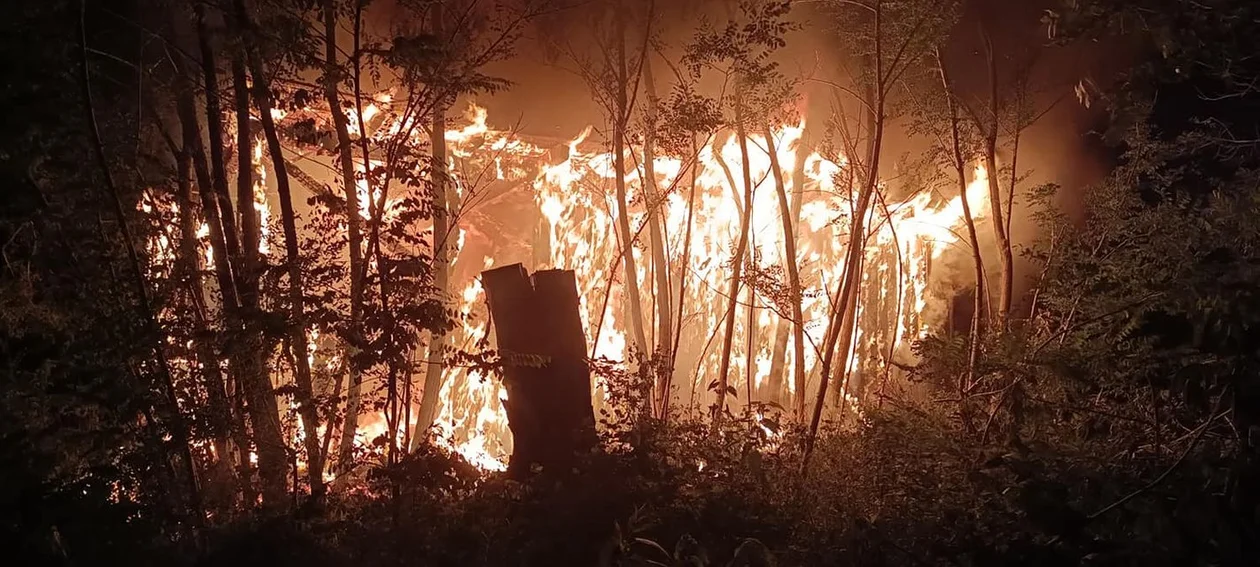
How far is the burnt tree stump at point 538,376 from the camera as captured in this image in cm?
495

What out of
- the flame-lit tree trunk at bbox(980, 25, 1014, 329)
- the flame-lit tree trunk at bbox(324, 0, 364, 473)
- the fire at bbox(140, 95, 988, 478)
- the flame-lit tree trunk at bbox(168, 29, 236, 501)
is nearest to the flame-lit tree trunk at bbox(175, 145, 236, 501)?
the flame-lit tree trunk at bbox(168, 29, 236, 501)

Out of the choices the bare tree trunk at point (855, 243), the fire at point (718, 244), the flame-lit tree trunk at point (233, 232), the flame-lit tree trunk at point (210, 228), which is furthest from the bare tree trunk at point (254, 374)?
the bare tree trunk at point (855, 243)

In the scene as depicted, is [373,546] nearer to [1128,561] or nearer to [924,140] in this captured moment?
[1128,561]

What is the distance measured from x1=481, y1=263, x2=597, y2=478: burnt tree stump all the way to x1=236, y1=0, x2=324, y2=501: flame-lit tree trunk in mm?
1208

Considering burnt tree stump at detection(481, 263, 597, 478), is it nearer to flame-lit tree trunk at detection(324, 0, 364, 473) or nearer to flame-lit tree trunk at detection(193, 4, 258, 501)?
flame-lit tree trunk at detection(324, 0, 364, 473)

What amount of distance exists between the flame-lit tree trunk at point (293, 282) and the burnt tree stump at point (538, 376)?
1208 mm

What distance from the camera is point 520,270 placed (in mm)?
5043

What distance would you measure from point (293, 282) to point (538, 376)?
168 centimetres

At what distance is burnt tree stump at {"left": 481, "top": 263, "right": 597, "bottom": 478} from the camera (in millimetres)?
4949

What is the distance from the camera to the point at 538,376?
4961mm

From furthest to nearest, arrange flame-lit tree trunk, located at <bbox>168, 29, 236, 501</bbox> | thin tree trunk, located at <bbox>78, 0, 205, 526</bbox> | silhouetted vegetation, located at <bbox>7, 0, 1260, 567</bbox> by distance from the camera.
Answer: flame-lit tree trunk, located at <bbox>168, 29, 236, 501</bbox> < thin tree trunk, located at <bbox>78, 0, 205, 526</bbox> < silhouetted vegetation, located at <bbox>7, 0, 1260, 567</bbox>

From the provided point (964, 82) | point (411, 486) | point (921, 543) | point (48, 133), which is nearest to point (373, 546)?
point (411, 486)

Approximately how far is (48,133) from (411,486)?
2.41 m

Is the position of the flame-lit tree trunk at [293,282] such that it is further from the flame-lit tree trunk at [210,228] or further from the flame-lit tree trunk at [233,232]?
the flame-lit tree trunk at [210,228]
